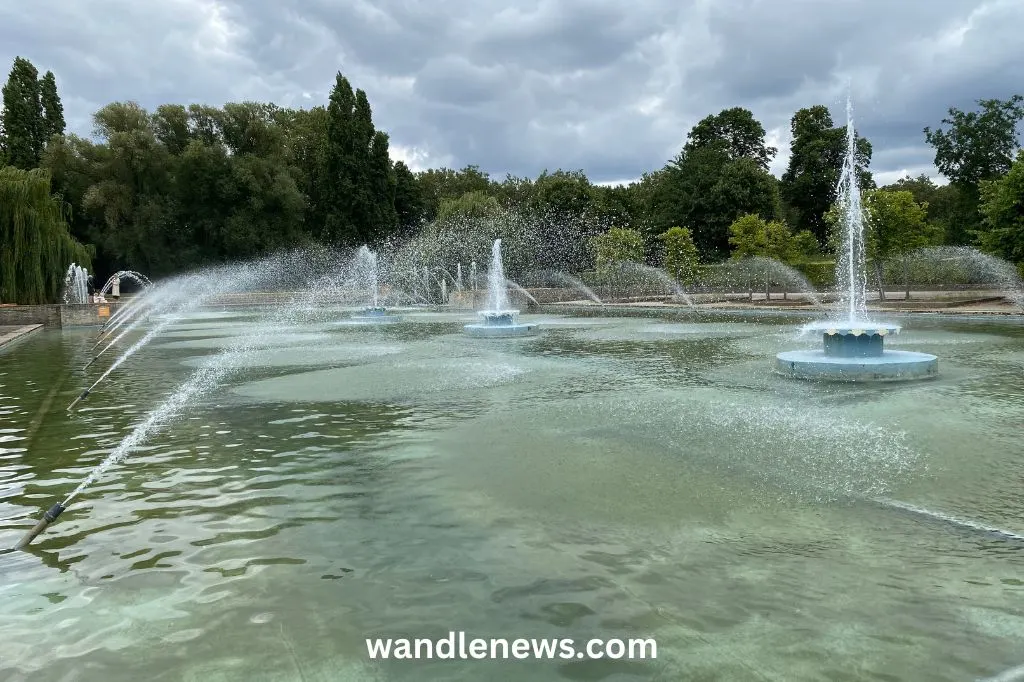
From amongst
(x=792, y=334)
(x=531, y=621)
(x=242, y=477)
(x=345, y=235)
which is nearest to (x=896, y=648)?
(x=531, y=621)

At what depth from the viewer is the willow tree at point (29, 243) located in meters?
28.0

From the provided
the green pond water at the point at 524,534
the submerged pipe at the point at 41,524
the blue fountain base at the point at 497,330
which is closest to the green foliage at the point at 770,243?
the blue fountain base at the point at 497,330

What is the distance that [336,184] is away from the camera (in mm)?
54812

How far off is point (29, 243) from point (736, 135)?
168 ft

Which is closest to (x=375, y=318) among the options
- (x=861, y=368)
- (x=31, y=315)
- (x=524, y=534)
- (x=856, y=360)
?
(x=31, y=315)

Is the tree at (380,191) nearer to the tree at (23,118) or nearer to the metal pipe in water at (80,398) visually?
the tree at (23,118)

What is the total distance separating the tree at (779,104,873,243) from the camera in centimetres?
5931

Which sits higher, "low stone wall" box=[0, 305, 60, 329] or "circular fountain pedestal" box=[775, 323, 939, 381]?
"low stone wall" box=[0, 305, 60, 329]

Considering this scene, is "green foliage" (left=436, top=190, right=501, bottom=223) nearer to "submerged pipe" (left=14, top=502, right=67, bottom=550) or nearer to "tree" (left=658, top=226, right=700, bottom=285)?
"tree" (left=658, top=226, right=700, bottom=285)

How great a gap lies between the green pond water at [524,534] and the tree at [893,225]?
942 inches

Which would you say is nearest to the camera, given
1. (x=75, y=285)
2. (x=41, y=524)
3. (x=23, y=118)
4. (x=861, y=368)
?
(x=41, y=524)

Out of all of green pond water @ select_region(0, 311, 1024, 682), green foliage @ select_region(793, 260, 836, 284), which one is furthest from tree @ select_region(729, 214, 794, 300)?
green pond water @ select_region(0, 311, 1024, 682)

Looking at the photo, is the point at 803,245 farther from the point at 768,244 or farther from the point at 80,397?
the point at 80,397

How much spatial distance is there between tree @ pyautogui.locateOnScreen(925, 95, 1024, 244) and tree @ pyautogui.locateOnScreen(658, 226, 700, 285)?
50.5 ft
